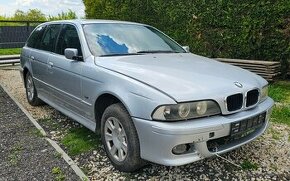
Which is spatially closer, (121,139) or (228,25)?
(121,139)

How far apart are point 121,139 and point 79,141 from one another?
1157 millimetres

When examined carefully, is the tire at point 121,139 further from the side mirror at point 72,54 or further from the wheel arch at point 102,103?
the side mirror at point 72,54

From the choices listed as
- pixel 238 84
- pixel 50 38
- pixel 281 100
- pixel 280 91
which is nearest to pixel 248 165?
pixel 238 84

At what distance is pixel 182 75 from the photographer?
3.37m

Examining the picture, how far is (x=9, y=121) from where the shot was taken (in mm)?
5430

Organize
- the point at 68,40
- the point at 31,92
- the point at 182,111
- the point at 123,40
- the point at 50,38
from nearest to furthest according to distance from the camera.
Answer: the point at 182,111 < the point at 123,40 < the point at 68,40 < the point at 50,38 < the point at 31,92

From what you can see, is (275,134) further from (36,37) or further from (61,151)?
(36,37)

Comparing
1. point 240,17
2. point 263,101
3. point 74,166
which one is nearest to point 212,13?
point 240,17

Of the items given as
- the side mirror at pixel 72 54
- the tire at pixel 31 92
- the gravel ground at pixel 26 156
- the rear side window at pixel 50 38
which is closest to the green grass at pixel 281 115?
the side mirror at pixel 72 54

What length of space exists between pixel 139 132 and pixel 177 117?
39 cm

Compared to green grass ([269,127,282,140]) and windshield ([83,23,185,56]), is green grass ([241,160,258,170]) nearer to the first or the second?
green grass ([269,127,282,140])

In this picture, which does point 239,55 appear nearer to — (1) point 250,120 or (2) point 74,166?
(1) point 250,120

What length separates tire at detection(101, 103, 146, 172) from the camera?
323 cm

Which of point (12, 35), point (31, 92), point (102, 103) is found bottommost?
point (31, 92)
